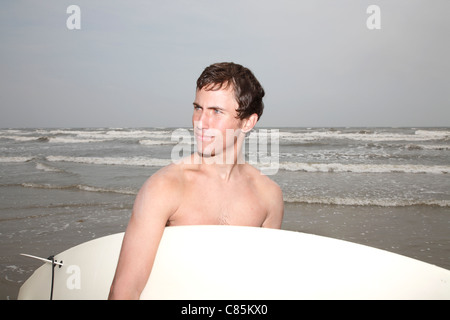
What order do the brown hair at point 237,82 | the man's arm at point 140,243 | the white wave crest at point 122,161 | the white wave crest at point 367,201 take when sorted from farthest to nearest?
the white wave crest at point 122,161 → the white wave crest at point 367,201 → the brown hair at point 237,82 → the man's arm at point 140,243

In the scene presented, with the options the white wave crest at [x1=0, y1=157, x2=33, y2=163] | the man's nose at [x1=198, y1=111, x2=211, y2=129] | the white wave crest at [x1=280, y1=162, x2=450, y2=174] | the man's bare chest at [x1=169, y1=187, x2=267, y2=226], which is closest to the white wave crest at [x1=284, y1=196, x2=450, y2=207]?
the white wave crest at [x1=280, y1=162, x2=450, y2=174]

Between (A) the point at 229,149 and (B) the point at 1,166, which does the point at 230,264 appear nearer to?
(A) the point at 229,149

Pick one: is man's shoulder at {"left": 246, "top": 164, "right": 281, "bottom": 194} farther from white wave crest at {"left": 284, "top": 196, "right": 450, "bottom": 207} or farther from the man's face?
white wave crest at {"left": 284, "top": 196, "right": 450, "bottom": 207}

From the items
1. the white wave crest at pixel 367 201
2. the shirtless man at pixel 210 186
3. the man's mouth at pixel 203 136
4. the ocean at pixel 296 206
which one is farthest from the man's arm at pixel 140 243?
the white wave crest at pixel 367 201

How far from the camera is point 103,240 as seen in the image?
1.89 metres

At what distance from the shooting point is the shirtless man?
153 centimetres

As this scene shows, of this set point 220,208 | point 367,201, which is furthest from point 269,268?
point 367,201

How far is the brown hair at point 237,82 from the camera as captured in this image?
1826mm

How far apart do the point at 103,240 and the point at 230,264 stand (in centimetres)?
77

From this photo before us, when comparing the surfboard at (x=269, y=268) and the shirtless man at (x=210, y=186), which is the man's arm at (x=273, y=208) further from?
the surfboard at (x=269, y=268)

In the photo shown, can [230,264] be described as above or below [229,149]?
below

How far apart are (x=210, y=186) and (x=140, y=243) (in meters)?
0.62
